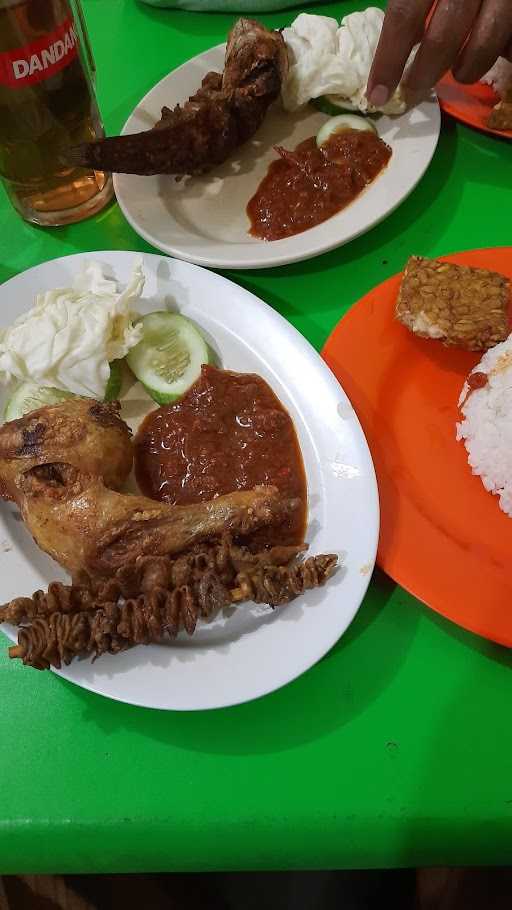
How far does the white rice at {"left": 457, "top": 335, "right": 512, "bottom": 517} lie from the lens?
5.38ft

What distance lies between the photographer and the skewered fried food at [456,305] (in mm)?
1756

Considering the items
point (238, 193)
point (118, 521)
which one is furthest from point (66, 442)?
point (238, 193)

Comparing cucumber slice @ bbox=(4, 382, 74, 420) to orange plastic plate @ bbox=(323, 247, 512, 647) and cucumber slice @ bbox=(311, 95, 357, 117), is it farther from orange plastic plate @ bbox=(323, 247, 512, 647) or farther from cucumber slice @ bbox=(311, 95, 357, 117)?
cucumber slice @ bbox=(311, 95, 357, 117)

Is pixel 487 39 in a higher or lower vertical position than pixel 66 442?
higher

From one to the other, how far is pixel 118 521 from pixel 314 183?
137 cm

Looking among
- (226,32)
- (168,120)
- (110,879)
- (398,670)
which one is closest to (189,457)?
Answer: (398,670)

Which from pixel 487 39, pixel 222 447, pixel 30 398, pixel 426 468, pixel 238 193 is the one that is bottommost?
pixel 426 468

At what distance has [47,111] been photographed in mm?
1900

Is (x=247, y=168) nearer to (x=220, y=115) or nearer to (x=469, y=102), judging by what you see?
(x=220, y=115)

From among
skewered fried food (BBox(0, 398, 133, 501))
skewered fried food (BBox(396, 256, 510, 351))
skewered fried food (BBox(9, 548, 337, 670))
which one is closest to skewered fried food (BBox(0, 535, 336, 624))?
skewered fried food (BBox(9, 548, 337, 670))

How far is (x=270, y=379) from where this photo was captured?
1.78 m

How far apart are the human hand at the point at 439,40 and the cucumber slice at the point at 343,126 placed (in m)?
0.22

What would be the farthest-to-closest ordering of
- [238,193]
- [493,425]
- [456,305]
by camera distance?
[238,193]
[456,305]
[493,425]

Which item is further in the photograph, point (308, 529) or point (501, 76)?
point (501, 76)
